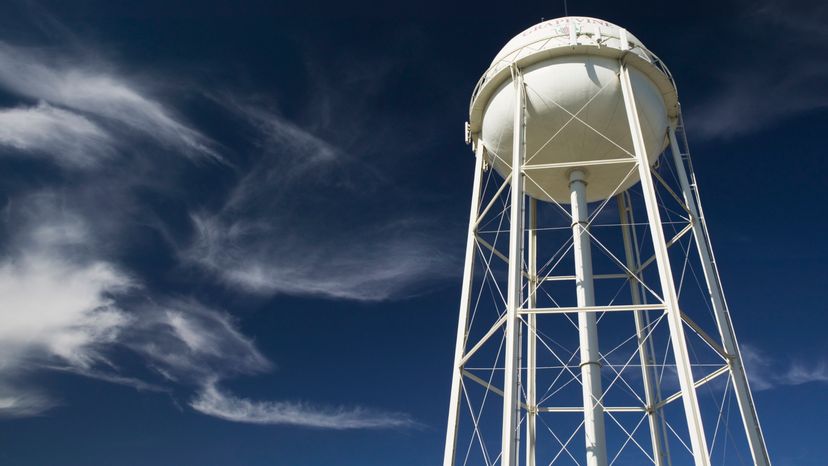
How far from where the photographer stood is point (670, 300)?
1091cm

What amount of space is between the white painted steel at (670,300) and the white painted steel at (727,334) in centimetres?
193

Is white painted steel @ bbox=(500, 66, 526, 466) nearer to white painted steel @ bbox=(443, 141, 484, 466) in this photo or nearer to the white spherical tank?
the white spherical tank

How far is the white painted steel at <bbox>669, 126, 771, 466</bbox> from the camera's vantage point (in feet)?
37.7

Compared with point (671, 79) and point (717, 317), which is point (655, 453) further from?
point (671, 79)

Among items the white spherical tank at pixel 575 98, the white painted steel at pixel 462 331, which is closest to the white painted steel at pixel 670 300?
the white spherical tank at pixel 575 98

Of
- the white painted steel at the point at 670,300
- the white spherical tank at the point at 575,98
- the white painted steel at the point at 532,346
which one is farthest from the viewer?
the white painted steel at the point at 532,346

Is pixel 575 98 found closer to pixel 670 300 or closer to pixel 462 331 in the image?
pixel 670 300

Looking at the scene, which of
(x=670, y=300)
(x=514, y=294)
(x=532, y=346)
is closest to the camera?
(x=670, y=300)

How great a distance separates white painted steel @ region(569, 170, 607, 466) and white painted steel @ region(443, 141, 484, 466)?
2269mm

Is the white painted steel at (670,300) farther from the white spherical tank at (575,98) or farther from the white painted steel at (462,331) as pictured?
the white painted steel at (462,331)

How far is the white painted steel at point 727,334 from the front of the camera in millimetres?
11500

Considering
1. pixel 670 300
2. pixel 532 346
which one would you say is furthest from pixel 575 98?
pixel 532 346

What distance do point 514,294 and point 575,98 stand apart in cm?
463

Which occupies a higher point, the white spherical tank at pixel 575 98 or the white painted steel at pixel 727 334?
the white spherical tank at pixel 575 98
